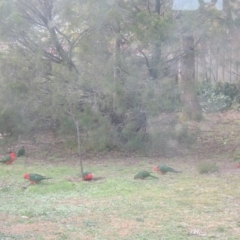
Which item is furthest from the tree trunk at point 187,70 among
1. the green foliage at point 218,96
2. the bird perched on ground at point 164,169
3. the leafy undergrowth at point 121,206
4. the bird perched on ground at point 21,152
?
the green foliage at point 218,96

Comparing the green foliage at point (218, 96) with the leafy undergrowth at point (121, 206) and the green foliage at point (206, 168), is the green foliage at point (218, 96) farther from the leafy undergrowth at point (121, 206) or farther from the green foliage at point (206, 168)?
the green foliage at point (206, 168)

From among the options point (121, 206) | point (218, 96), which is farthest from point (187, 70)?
point (218, 96)

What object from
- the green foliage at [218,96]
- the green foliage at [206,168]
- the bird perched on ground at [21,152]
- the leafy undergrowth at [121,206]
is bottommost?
the leafy undergrowth at [121,206]

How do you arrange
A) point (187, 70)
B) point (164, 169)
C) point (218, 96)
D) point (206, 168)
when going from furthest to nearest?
point (218, 96)
point (187, 70)
point (206, 168)
point (164, 169)

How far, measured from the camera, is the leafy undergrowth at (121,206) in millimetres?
6941

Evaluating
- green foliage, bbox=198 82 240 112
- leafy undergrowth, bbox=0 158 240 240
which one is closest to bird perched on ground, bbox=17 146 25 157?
leafy undergrowth, bbox=0 158 240 240

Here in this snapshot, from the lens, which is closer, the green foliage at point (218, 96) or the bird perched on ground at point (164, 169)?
the bird perched on ground at point (164, 169)

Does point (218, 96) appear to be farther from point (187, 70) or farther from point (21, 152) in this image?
point (21, 152)

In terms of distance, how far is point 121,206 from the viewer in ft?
27.2

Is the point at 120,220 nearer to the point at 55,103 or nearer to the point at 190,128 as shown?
the point at 55,103

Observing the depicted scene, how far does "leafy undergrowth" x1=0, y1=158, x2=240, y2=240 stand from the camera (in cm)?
694

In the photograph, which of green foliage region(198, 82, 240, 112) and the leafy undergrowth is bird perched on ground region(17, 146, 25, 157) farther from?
green foliage region(198, 82, 240, 112)

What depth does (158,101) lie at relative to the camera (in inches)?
489

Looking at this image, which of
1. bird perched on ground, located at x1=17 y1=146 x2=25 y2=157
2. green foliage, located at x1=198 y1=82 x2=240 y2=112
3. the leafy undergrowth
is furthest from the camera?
green foliage, located at x1=198 y1=82 x2=240 y2=112
